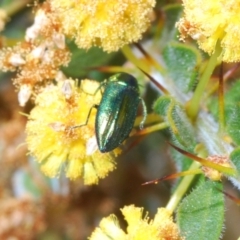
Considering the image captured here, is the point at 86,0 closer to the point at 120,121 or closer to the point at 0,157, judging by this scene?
the point at 120,121

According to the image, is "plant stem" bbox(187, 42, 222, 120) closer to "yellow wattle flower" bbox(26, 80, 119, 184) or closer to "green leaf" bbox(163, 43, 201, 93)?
"green leaf" bbox(163, 43, 201, 93)

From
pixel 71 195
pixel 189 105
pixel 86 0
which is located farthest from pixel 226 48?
pixel 71 195

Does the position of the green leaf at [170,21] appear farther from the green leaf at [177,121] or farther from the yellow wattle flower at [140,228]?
the yellow wattle flower at [140,228]

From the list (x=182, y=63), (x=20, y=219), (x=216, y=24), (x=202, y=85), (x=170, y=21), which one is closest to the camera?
(x=216, y=24)

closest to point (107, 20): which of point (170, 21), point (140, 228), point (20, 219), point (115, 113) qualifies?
point (115, 113)

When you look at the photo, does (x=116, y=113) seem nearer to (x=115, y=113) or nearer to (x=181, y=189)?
(x=115, y=113)

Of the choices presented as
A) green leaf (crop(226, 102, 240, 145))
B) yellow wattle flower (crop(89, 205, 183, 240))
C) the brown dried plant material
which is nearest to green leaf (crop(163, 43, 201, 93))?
green leaf (crop(226, 102, 240, 145))
